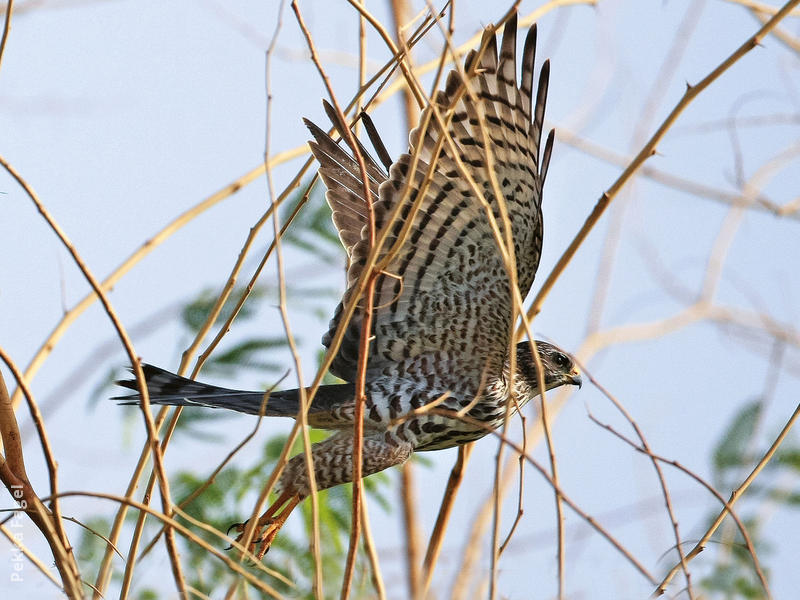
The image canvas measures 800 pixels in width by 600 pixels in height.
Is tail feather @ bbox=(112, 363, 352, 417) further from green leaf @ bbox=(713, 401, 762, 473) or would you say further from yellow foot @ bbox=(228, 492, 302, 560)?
green leaf @ bbox=(713, 401, 762, 473)

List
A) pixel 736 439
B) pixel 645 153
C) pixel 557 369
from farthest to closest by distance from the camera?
pixel 557 369
pixel 736 439
pixel 645 153

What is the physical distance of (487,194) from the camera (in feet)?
12.2

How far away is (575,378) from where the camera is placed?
4.44m

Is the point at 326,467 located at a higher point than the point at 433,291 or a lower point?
Answer: lower

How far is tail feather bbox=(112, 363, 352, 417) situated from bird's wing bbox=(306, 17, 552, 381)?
134 millimetres

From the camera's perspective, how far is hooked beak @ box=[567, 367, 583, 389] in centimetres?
443

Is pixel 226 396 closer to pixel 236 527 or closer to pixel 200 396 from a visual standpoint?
pixel 200 396

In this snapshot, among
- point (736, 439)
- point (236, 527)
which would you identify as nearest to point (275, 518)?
point (236, 527)

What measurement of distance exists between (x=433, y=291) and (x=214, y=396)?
0.95m

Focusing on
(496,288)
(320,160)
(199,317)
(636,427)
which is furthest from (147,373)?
(636,427)

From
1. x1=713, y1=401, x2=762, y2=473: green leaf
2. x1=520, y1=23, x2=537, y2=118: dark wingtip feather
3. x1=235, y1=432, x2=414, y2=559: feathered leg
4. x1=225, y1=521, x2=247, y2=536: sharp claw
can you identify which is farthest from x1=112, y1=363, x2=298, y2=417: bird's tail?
x1=713, y1=401, x2=762, y2=473: green leaf

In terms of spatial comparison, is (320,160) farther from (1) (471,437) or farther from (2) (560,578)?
(2) (560,578)

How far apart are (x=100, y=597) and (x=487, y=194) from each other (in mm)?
2126

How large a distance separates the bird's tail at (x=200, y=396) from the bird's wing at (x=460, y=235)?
0.89 ft
